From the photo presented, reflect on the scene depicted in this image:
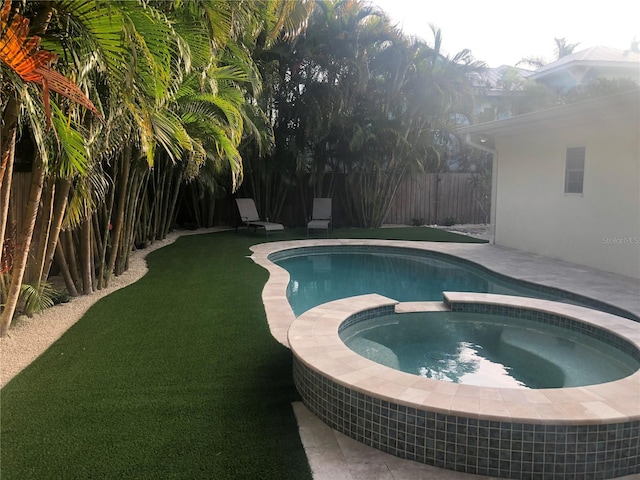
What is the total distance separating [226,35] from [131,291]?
4331 millimetres

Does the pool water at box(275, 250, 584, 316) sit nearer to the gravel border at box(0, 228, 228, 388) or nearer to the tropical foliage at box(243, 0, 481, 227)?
the gravel border at box(0, 228, 228, 388)

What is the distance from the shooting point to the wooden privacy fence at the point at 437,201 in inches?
711

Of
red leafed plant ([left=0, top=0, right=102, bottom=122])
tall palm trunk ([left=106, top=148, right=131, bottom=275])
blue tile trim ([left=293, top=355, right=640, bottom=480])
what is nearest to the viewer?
red leafed plant ([left=0, top=0, right=102, bottom=122])

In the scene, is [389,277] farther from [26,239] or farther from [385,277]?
[26,239]

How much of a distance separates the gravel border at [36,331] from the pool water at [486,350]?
10.0 feet

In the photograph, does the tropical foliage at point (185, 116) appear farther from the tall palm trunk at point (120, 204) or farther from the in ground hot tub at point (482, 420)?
the in ground hot tub at point (482, 420)

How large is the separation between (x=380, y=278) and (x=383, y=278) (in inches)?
2.3

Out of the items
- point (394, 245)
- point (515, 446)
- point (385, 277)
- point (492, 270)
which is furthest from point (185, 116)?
point (394, 245)

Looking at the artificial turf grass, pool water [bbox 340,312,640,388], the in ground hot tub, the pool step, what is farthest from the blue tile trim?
the pool step

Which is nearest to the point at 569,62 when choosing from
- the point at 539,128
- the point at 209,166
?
the point at 539,128

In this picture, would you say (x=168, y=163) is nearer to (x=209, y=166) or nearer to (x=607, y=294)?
(x=209, y=166)

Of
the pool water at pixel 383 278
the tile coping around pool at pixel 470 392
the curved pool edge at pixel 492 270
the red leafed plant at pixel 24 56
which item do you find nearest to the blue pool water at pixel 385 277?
the pool water at pixel 383 278

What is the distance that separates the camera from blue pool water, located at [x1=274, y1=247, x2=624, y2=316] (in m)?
8.12

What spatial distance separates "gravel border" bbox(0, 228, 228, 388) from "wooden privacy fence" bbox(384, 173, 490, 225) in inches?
473
